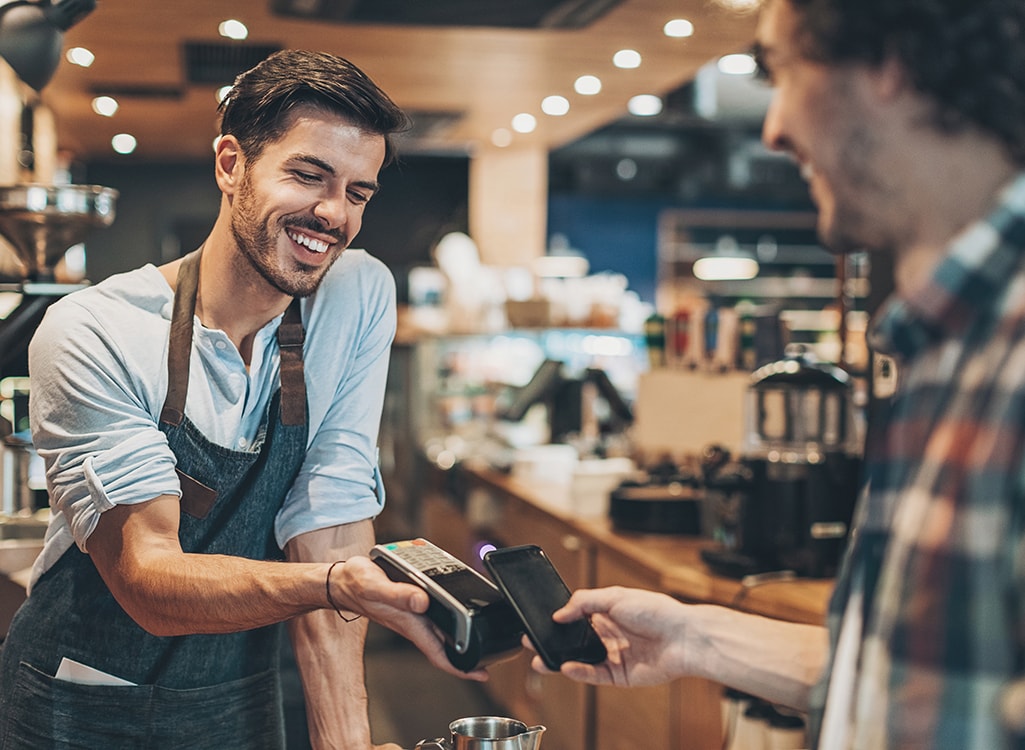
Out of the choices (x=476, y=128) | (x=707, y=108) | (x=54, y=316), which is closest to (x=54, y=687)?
(x=54, y=316)

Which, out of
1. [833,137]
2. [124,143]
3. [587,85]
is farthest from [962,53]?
[124,143]

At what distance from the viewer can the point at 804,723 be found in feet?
8.72

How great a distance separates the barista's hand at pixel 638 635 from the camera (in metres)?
1.27

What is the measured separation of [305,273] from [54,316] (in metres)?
0.35

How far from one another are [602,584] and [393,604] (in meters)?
2.34

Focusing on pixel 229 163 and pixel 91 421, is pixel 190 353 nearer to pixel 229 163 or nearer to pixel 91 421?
pixel 91 421

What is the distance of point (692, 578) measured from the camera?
9.55 ft

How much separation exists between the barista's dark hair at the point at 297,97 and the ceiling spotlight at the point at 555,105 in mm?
4374

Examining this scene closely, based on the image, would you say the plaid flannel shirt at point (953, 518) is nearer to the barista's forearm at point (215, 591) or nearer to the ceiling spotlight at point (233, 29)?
the barista's forearm at point (215, 591)

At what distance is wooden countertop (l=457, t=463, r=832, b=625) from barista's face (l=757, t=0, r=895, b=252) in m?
1.71

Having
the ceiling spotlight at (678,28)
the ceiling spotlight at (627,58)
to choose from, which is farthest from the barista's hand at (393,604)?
the ceiling spotlight at (627,58)

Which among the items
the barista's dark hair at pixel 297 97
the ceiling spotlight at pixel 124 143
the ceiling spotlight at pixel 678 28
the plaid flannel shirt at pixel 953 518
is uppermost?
the ceiling spotlight at pixel 124 143

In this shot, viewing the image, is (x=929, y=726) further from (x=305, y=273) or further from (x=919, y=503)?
(x=305, y=273)

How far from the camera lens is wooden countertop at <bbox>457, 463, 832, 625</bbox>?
8.78 ft
